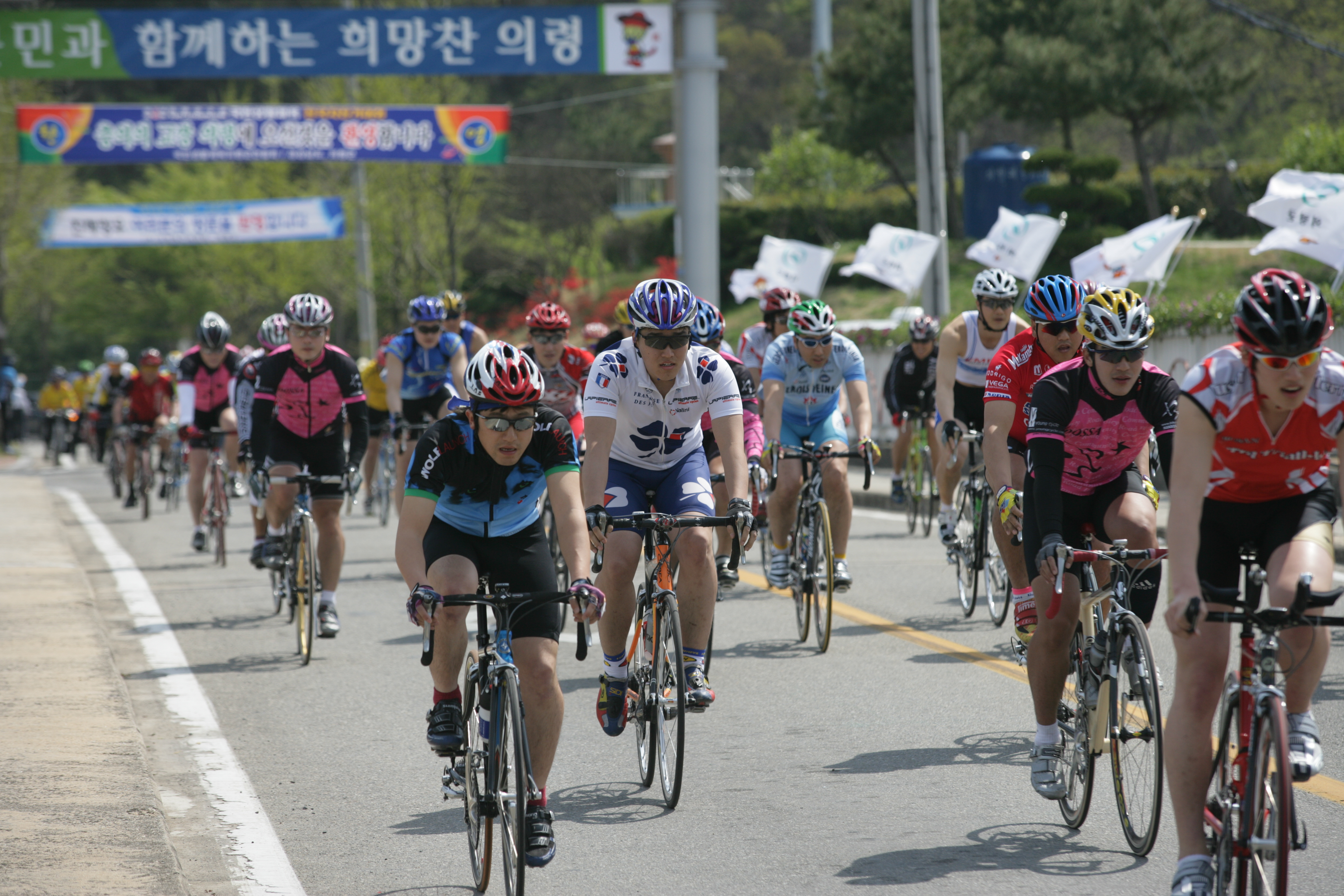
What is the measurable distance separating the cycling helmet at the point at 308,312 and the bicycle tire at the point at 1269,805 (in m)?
7.05

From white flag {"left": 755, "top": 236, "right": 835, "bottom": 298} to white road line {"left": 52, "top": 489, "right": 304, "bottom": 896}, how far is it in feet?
44.1

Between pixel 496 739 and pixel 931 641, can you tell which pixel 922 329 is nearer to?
pixel 931 641

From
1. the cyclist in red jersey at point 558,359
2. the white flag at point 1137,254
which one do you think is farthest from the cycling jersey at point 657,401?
the white flag at point 1137,254

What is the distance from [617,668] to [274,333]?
275 inches

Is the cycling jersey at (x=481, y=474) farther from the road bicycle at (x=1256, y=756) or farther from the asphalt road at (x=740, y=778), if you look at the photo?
the road bicycle at (x=1256, y=756)

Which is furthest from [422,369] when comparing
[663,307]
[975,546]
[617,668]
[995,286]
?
[617,668]

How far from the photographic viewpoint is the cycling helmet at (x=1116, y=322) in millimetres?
5492

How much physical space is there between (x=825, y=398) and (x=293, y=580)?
3.70 meters

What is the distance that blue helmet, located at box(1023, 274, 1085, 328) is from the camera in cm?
673

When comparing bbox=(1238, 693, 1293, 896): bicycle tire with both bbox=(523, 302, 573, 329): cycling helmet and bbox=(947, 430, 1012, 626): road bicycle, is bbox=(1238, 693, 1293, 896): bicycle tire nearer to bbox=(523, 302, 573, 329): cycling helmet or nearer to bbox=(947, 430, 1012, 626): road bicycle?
bbox=(947, 430, 1012, 626): road bicycle

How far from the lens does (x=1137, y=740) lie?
17.4ft

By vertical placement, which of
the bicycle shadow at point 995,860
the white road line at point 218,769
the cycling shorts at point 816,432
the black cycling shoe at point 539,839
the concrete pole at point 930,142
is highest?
the concrete pole at point 930,142

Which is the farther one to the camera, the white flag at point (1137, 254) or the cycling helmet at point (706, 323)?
the white flag at point (1137, 254)

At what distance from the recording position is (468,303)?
52.9 meters
